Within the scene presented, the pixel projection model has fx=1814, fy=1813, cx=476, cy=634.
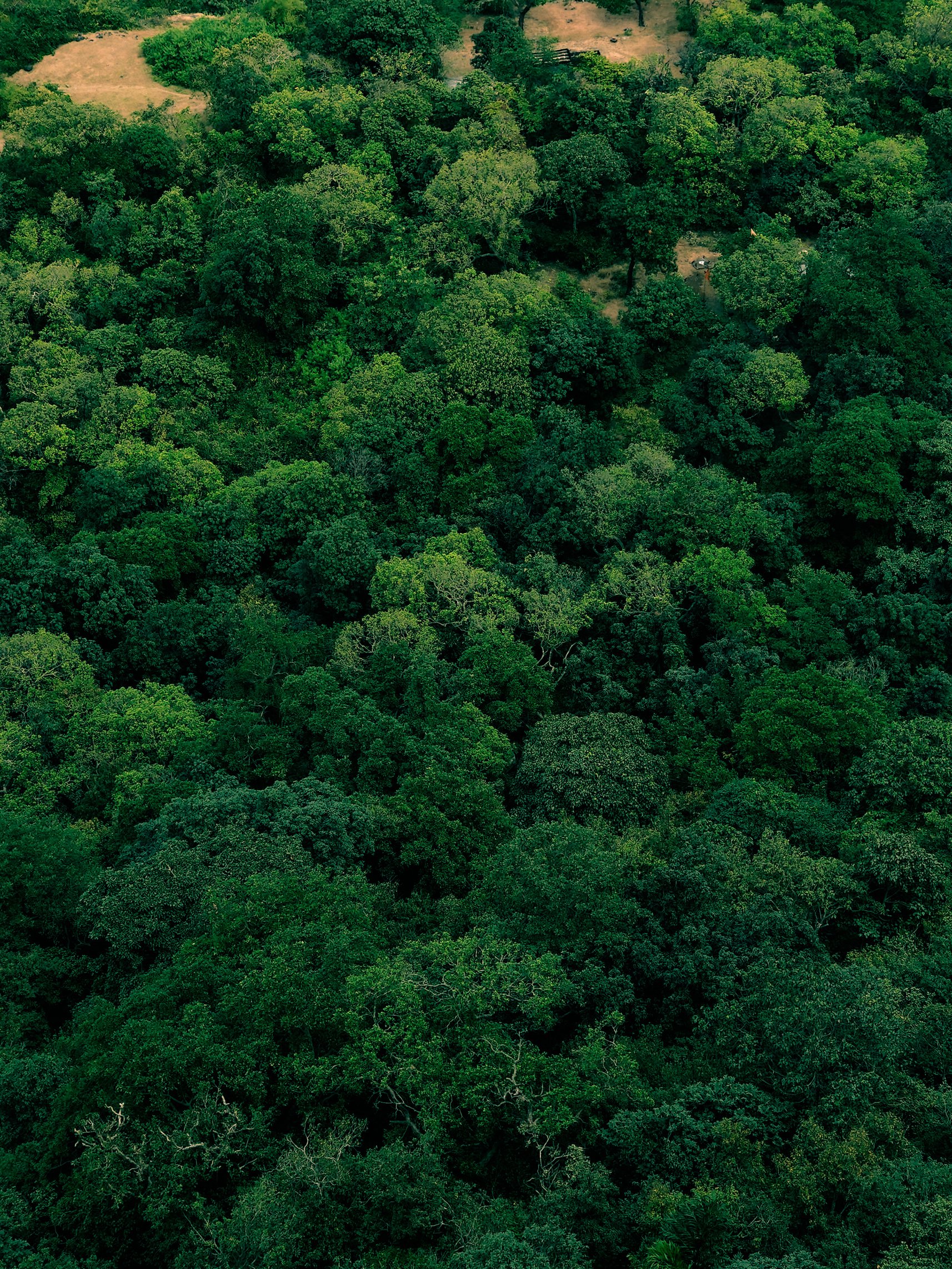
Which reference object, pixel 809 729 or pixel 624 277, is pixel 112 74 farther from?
pixel 809 729

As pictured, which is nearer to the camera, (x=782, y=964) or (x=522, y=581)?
(x=782, y=964)

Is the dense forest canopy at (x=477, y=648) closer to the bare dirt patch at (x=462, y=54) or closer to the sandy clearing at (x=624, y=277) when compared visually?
the sandy clearing at (x=624, y=277)

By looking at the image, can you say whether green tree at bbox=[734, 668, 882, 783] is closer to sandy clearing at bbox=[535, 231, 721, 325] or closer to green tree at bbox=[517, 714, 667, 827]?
green tree at bbox=[517, 714, 667, 827]

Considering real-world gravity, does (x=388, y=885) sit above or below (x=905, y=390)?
below

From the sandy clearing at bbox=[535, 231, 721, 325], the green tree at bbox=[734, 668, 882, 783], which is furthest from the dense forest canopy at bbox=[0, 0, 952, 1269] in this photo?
the sandy clearing at bbox=[535, 231, 721, 325]

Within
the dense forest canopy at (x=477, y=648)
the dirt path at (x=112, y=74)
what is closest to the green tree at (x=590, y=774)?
the dense forest canopy at (x=477, y=648)

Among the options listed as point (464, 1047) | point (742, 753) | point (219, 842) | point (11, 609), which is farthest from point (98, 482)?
point (464, 1047)

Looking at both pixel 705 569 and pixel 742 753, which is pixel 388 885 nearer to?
pixel 742 753

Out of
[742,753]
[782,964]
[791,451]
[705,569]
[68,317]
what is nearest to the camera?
[782,964]

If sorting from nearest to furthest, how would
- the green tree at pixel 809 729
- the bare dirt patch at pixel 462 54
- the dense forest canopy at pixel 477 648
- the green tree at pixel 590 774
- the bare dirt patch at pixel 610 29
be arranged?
the dense forest canopy at pixel 477 648, the green tree at pixel 590 774, the green tree at pixel 809 729, the bare dirt patch at pixel 462 54, the bare dirt patch at pixel 610 29
